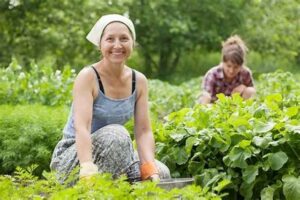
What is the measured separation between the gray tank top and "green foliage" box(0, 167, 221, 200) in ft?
3.41

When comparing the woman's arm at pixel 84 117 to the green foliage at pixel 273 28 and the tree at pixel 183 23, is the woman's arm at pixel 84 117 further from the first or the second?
the green foliage at pixel 273 28

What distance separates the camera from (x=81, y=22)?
15.3m

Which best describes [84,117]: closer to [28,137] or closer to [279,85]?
[28,137]

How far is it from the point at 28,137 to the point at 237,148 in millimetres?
2335

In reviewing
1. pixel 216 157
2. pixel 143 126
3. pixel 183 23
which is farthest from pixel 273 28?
pixel 143 126

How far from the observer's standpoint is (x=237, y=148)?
4230 mm

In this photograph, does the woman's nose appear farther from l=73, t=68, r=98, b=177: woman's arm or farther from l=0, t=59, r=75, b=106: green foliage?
l=0, t=59, r=75, b=106: green foliage

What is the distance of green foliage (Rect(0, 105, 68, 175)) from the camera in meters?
5.96

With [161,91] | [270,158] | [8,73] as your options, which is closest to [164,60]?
[161,91]

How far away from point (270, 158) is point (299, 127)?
24cm

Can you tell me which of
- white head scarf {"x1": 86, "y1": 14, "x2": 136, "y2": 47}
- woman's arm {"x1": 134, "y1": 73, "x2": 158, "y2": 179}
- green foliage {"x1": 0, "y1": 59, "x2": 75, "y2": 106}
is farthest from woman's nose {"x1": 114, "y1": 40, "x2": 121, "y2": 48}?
green foliage {"x1": 0, "y1": 59, "x2": 75, "y2": 106}

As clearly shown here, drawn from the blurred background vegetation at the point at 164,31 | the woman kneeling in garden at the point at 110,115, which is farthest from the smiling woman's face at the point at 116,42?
the blurred background vegetation at the point at 164,31

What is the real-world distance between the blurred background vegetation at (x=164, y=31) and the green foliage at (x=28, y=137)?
27.3 feet

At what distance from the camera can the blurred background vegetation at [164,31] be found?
49.9 ft
